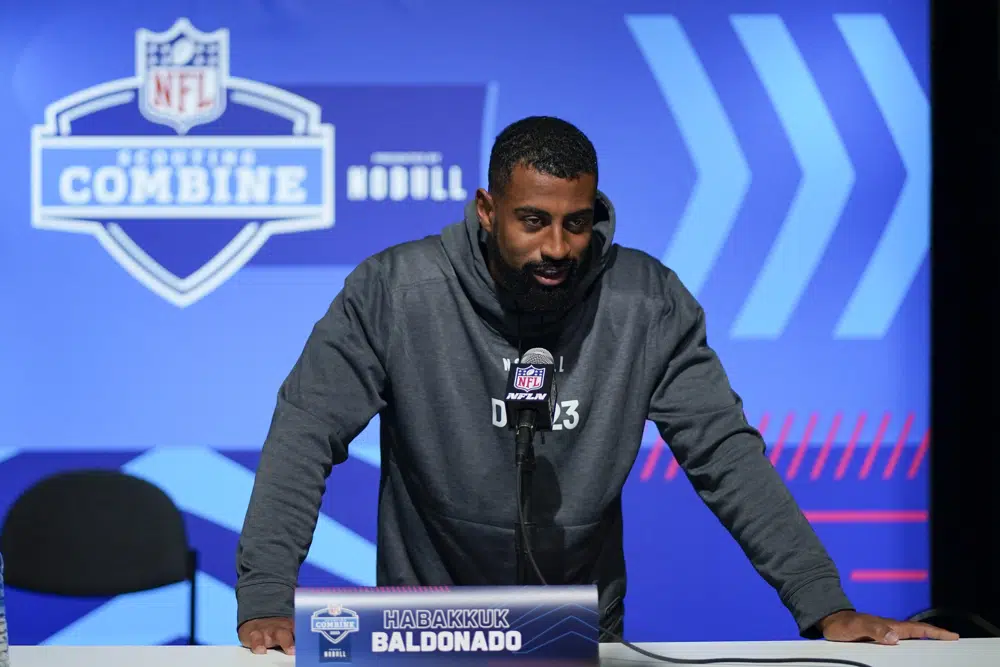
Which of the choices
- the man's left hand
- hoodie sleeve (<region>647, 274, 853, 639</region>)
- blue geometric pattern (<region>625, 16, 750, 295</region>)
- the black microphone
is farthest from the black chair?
the man's left hand

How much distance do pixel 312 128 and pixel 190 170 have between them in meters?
0.42

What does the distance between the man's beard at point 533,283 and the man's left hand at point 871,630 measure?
0.75 meters

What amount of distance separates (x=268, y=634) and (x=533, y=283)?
0.78m

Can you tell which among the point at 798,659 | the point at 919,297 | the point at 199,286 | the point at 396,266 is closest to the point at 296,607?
the point at 798,659

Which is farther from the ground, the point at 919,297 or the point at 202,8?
the point at 202,8

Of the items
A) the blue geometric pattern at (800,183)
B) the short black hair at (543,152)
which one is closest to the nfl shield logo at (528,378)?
the short black hair at (543,152)

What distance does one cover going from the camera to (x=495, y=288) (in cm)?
231

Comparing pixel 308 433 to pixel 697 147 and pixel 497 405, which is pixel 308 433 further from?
pixel 697 147

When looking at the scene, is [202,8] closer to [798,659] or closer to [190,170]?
[190,170]

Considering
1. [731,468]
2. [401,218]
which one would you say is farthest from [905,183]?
[731,468]

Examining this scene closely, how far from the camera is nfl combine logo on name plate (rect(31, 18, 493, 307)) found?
3789 mm

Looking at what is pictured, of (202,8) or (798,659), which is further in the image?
(202,8)

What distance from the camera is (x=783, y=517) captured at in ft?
7.06

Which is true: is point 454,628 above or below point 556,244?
below
